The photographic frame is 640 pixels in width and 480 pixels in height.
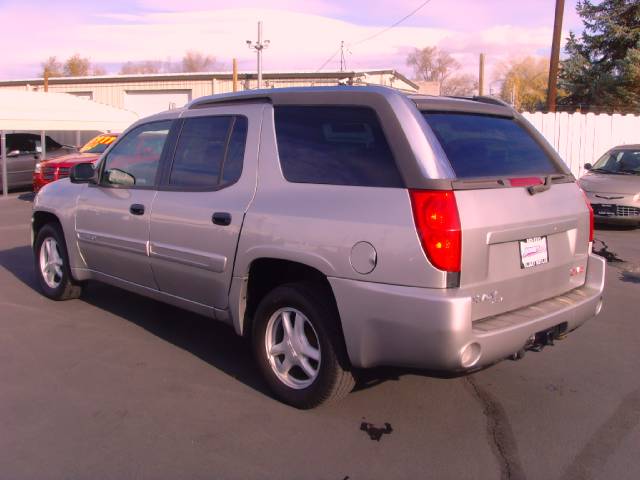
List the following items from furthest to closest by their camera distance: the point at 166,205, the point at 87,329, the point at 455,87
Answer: the point at 455,87 → the point at 87,329 → the point at 166,205

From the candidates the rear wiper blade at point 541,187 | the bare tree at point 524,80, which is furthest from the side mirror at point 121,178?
the bare tree at point 524,80

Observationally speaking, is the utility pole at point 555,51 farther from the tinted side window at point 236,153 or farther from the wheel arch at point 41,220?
the tinted side window at point 236,153

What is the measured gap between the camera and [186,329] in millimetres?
5676

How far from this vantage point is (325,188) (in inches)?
148

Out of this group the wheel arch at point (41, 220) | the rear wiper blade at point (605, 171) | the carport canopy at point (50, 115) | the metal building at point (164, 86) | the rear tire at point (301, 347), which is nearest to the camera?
the rear tire at point (301, 347)

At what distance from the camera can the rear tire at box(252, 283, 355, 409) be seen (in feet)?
12.3

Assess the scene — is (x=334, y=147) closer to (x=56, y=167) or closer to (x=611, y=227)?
(x=611, y=227)

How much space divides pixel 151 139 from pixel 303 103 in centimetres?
174

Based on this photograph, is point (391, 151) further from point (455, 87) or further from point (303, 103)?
point (455, 87)

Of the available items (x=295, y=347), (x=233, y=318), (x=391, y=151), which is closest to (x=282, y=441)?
(x=295, y=347)

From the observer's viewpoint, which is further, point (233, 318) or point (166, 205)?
point (166, 205)

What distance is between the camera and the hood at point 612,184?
11211mm

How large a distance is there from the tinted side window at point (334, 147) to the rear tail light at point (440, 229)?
0.22 metres

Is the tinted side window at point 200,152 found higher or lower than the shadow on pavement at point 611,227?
higher
